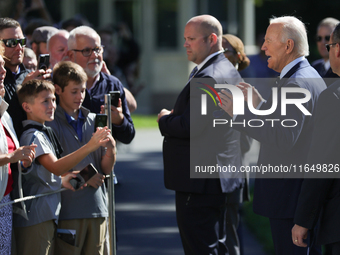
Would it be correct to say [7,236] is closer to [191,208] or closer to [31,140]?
[31,140]

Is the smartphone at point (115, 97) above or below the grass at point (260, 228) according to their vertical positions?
above

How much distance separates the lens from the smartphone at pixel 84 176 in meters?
3.87

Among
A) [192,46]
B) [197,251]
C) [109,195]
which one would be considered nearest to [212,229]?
[197,251]

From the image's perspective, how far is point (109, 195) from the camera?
410cm

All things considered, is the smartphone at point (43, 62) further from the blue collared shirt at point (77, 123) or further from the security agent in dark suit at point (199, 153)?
the security agent in dark suit at point (199, 153)

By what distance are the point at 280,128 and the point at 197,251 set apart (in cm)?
134

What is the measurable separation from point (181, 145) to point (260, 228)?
2.57 meters

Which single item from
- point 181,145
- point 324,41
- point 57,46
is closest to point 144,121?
point 324,41

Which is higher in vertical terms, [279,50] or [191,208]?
[279,50]

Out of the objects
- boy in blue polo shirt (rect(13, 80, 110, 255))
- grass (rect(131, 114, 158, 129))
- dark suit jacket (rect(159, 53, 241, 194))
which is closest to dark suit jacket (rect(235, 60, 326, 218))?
dark suit jacket (rect(159, 53, 241, 194))

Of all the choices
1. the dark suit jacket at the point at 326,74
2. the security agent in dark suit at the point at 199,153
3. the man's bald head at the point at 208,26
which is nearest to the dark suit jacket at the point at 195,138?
the security agent in dark suit at the point at 199,153

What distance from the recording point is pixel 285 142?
356 cm

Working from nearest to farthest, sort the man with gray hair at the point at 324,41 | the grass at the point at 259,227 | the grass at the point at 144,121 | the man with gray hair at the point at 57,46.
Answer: the man with gray hair at the point at 57,46 → the grass at the point at 259,227 → the man with gray hair at the point at 324,41 → the grass at the point at 144,121

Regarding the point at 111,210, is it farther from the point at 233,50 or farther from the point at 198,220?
the point at 233,50
